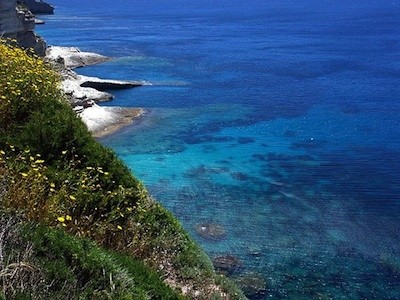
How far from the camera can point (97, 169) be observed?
10.8 m

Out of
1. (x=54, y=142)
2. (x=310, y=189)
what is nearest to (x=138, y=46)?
(x=310, y=189)

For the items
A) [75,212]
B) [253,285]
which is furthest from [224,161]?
[75,212]

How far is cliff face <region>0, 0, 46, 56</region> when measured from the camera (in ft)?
123

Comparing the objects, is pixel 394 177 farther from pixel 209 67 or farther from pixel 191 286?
pixel 209 67

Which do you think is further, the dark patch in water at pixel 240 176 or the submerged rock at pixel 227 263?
the dark patch in water at pixel 240 176

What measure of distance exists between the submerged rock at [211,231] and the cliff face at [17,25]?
18.7 meters

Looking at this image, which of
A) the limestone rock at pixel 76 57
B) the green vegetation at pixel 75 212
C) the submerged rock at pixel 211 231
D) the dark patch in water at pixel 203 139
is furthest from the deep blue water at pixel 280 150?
the green vegetation at pixel 75 212

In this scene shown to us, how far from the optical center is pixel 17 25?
4022cm

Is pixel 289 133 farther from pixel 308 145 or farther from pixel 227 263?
pixel 227 263

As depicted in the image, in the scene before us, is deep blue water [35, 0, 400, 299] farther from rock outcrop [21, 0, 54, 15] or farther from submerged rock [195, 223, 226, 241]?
rock outcrop [21, 0, 54, 15]

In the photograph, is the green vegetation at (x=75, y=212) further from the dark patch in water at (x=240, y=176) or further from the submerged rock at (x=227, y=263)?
the dark patch in water at (x=240, y=176)

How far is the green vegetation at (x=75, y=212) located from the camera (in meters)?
7.50

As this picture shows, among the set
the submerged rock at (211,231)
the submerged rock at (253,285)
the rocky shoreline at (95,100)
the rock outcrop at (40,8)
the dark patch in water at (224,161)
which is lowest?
the submerged rock at (253,285)

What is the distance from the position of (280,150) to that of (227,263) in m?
15.9
